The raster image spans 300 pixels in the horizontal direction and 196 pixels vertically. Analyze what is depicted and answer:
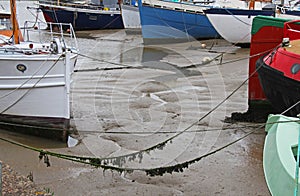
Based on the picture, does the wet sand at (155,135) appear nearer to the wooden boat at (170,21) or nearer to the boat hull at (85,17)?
the wooden boat at (170,21)

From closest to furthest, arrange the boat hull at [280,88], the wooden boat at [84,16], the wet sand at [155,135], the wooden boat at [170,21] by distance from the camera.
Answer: the wet sand at [155,135] < the boat hull at [280,88] < the wooden boat at [170,21] < the wooden boat at [84,16]

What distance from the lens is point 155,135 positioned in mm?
7605

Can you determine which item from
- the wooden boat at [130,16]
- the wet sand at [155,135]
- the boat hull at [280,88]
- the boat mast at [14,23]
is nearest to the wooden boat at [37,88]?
the wet sand at [155,135]

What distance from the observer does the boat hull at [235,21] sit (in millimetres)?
20594

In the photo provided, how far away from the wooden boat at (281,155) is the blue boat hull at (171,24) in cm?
2055

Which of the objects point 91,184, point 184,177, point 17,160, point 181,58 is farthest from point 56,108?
point 181,58

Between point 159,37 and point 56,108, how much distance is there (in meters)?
17.4

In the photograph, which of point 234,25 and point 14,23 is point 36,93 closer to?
point 14,23

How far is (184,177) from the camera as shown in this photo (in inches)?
228

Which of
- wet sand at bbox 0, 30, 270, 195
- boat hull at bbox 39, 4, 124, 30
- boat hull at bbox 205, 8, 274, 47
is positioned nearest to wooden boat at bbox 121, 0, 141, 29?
boat hull at bbox 39, 4, 124, 30

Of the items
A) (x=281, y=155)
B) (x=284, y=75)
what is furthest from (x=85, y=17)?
(x=281, y=155)

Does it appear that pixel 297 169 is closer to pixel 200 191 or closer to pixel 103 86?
pixel 200 191

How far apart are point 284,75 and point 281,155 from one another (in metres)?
2.75

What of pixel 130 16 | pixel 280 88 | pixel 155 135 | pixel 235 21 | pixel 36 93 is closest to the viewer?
pixel 280 88
